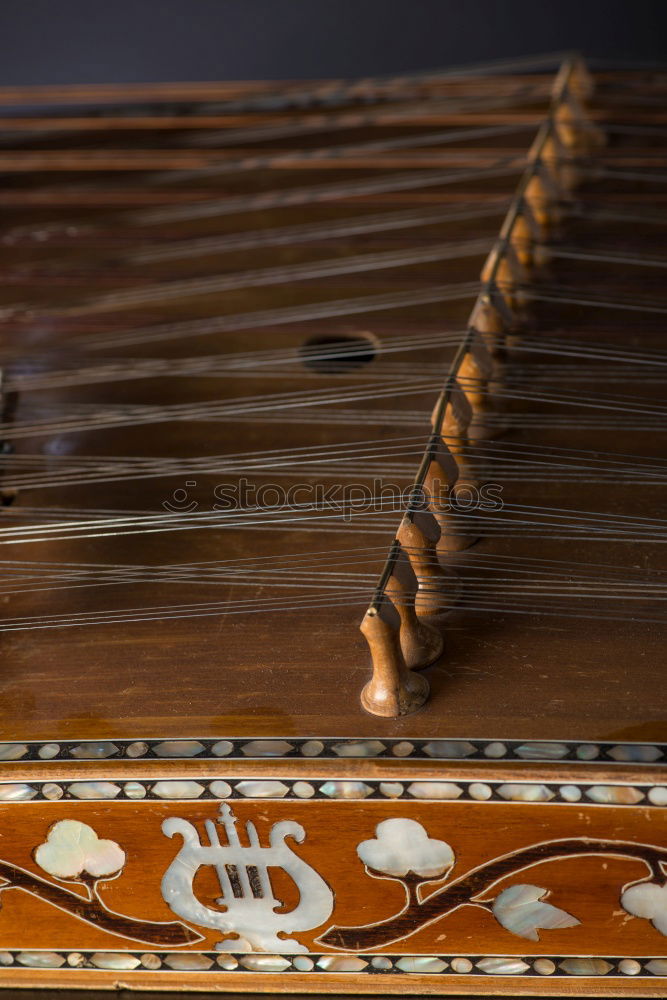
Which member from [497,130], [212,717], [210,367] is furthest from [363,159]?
[212,717]

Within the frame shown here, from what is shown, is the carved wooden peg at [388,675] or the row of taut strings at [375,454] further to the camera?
the row of taut strings at [375,454]

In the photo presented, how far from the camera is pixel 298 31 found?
2998mm

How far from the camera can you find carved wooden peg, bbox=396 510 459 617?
43.3 inches

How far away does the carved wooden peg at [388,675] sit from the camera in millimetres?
1032

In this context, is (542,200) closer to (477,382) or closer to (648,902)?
(477,382)

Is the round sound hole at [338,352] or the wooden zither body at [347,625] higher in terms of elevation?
the round sound hole at [338,352]

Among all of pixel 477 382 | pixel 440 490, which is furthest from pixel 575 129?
pixel 440 490

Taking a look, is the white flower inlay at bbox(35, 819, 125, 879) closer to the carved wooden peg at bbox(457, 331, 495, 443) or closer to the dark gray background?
the carved wooden peg at bbox(457, 331, 495, 443)

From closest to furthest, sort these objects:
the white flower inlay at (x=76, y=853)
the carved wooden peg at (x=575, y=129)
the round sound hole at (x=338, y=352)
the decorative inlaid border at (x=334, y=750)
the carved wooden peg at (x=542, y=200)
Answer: the decorative inlaid border at (x=334, y=750)
the white flower inlay at (x=76, y=853)
the round sound hole at (x=338, y=352)
the carved wooden peg at (x=542, y=200)
the carved wooden peg at (x=575, y=129)

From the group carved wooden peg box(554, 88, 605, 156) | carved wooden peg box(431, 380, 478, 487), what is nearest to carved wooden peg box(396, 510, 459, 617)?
carved wooden peg box(431, 380, 478, 487)

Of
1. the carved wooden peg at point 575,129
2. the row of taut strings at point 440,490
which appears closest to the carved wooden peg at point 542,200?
the row of taut strings at point 440,490

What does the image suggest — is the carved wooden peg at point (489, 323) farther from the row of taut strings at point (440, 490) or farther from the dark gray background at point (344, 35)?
the dark gray background at point (344, 35)

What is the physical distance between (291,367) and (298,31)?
1.78 m

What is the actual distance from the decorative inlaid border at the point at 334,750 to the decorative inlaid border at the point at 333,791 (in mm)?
22
